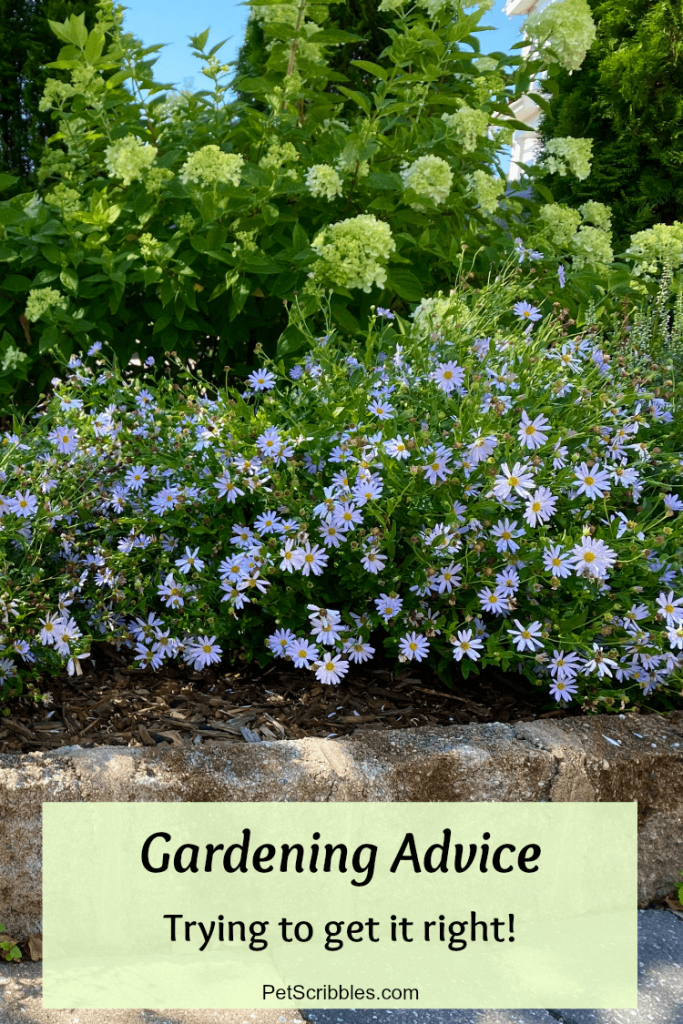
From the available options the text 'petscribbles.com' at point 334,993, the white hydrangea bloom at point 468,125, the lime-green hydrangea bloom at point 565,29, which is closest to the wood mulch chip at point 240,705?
the text 'petscribbles.com' at point 334,993

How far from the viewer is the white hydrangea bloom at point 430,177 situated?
326cm

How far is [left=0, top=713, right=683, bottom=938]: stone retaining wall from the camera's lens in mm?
1940

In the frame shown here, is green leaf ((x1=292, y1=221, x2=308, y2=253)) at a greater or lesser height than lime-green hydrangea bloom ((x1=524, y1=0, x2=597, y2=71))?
lesser

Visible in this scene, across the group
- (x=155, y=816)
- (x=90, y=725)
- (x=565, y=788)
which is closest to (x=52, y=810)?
(x=155, y=816)

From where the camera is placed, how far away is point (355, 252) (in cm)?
316

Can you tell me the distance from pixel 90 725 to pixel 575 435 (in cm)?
144

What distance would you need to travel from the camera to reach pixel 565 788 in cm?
217

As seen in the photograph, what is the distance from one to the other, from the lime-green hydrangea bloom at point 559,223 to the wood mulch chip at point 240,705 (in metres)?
2.12

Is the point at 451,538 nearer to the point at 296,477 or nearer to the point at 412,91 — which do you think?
the point at 296,477

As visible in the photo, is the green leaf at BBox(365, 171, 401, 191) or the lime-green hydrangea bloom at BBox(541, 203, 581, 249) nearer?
the green leaf at BBox(365, 171, 401, 191)

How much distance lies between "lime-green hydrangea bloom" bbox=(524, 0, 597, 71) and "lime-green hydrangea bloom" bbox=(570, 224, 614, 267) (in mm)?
716

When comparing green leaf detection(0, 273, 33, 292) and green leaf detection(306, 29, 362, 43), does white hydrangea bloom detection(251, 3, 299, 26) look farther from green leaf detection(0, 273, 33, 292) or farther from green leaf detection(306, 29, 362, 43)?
green leaf detection(0, 273, 33, 292)

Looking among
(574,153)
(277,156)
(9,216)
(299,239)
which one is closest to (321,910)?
(299,239)

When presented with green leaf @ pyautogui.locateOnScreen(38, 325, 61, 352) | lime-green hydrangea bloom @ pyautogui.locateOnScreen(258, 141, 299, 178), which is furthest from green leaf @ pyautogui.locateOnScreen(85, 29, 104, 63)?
green leaf @ pyautogui.locateOnScreen(38, 325, 61, 352)
